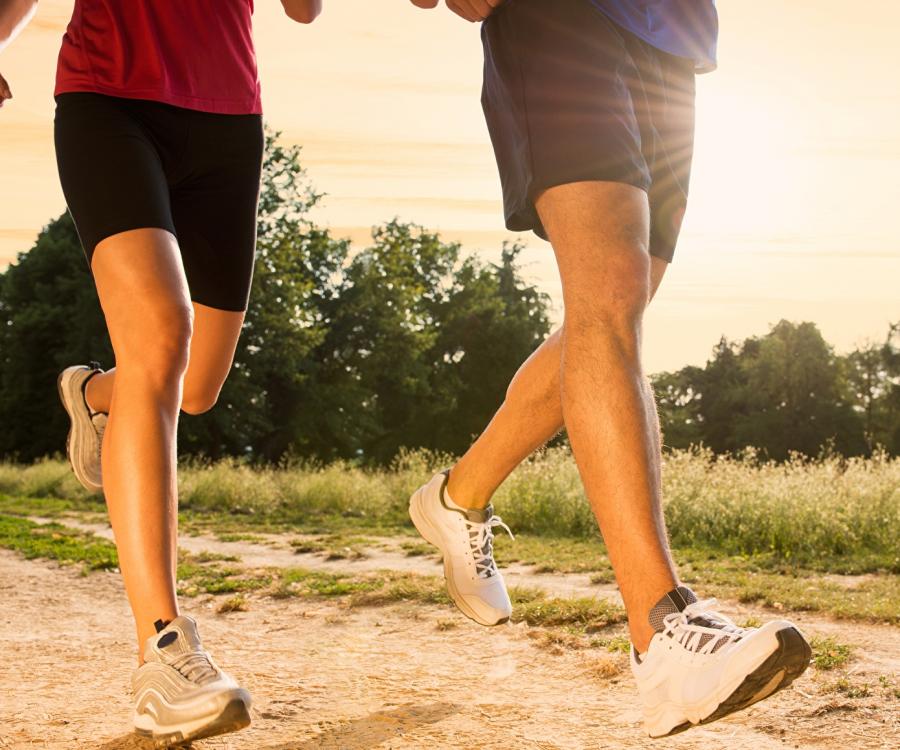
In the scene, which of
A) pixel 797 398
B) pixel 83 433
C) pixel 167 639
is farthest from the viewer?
pixel 797 398

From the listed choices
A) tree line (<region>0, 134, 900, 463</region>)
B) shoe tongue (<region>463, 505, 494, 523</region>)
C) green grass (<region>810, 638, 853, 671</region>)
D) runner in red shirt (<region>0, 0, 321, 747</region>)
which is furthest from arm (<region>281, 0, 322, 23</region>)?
tree line (<region>0, 134, 900, 463</region>)

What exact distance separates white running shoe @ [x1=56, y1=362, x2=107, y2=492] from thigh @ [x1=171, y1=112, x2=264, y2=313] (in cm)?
78

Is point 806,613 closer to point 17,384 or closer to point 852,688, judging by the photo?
point 852,688

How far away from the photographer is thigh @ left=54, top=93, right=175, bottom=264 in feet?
8.91

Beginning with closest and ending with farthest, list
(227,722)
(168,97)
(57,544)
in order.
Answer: (227,722), (168,97), (57,544)

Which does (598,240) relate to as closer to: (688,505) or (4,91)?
(4,91)

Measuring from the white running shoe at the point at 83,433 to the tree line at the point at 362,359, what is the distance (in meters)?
28.0

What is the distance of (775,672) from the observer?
6.77 ft

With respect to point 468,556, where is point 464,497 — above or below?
above

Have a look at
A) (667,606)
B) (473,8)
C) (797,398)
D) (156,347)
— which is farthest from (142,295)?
(797,398)

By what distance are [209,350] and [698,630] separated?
2045mm

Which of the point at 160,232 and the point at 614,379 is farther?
the point at 160,232

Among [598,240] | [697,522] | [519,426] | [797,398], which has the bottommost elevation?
[797,398]

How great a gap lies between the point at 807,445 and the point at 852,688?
47.5 metres
